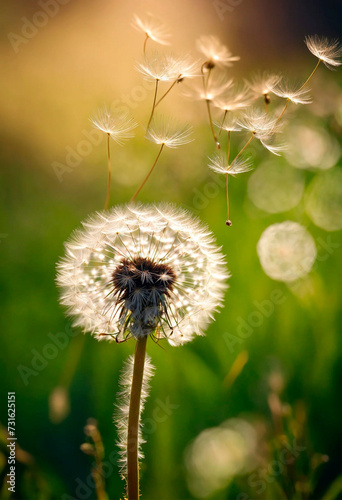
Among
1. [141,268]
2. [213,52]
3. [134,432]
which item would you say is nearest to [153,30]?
[213,52]

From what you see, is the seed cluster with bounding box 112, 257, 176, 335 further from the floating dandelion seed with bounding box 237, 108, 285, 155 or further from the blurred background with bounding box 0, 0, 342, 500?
the blurred background with bounding box 0, 0, 342, 500

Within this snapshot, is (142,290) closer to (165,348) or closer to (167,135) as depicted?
(167,135)

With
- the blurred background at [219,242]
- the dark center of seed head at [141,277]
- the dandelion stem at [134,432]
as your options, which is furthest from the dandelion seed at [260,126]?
the blurred background at [219,242]

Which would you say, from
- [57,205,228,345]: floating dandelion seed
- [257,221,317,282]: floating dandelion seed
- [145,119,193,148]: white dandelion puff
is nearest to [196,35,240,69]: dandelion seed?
[145,119,193,148]: white dandelion puff

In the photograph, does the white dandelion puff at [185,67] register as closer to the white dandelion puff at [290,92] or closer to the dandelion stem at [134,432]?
the white dandelion puff at [290,92]

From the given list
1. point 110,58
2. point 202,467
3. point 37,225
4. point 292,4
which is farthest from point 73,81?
point 202,467
